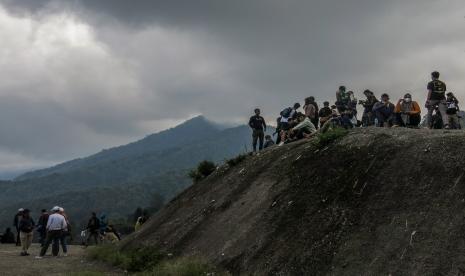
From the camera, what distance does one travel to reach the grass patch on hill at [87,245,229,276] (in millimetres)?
13211

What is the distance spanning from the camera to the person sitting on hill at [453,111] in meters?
18.1

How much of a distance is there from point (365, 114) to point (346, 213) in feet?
34.8

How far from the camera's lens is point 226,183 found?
65.9 ft

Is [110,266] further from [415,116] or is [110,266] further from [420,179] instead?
[415,116]

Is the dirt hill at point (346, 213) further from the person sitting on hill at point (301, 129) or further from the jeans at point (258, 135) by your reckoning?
the jeans at point (258, 135)

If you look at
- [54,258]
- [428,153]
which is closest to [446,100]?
[428,153]

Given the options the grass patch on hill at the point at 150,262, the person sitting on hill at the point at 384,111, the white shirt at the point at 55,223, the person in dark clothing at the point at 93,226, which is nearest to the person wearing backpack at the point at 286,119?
the person sitting on hill at the point at 384,111

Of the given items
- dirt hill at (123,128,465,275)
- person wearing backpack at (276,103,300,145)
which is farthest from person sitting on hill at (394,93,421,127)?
person wearing backpack at (276,103,300,145)

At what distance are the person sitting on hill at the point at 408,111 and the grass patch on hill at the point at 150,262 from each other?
1028 centimetres

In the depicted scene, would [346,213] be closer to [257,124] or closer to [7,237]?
[257,124]

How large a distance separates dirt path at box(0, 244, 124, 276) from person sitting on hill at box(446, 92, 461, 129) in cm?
1304

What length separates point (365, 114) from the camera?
22.2 meters

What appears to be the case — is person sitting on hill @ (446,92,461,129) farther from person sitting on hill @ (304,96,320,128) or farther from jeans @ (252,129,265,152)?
jeans @ (252,129,265,152)

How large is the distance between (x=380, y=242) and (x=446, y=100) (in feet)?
30.9
